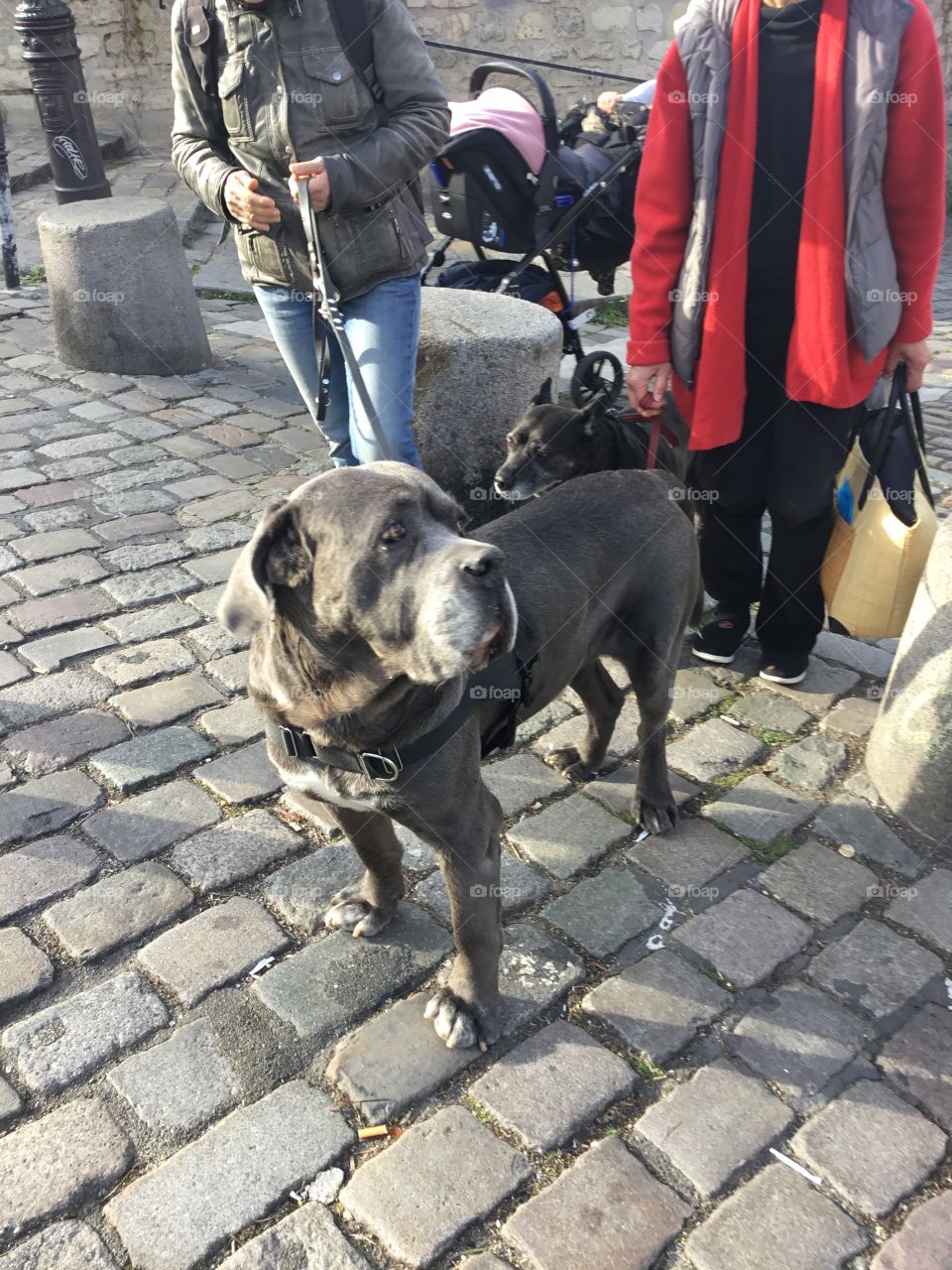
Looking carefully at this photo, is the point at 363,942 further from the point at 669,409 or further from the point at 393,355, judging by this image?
the point at 669,409

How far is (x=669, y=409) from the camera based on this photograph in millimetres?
4895

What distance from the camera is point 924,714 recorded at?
3422 millimetres

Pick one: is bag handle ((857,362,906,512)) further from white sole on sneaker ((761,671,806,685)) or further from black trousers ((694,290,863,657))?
white sole on sneaker ((761,671,806,685))

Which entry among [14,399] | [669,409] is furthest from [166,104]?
[669,409]

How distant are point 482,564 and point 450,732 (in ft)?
1.73

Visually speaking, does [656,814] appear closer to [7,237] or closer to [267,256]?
[267,256]

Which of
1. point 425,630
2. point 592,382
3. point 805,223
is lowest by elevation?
point 592,382

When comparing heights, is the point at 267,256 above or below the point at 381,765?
above

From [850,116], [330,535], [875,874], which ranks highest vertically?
[850,116]

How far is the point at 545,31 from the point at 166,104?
473 cm

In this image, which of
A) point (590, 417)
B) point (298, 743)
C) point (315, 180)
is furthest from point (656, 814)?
point (315, 180)

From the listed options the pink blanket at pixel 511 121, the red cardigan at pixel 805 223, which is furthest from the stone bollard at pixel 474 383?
the red cardigan at pixel 805 223

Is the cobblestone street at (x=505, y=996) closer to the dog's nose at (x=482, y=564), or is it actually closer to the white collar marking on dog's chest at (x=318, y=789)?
the white collar marking on dog's chest at (x=318, y=789)

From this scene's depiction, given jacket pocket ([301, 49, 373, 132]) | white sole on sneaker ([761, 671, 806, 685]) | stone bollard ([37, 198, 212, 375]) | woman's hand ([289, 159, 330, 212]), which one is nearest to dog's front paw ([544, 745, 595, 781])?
white sole on sneaker ([761, 671, 806, 685])
